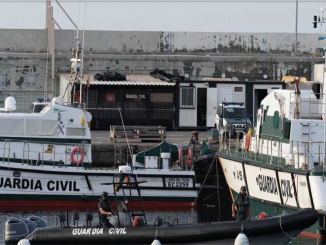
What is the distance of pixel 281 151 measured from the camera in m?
23.2

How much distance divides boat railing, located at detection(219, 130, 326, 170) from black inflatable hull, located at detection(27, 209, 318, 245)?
3.38 metres

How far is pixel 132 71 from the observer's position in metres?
42.1

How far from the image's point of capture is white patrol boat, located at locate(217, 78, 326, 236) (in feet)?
69.9

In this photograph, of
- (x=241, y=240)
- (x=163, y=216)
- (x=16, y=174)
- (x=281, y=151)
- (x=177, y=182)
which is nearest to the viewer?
(x=241, y=240)

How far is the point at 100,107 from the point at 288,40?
1240cm

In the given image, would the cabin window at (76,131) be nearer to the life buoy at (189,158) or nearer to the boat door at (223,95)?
the life buoy at (189,158)

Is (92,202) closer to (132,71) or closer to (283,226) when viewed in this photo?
(283,226)

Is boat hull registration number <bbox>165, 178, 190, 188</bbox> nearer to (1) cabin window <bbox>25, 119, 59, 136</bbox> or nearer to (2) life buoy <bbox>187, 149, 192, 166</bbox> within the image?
(2) life buoy <bbox>187, 149, 192, 166</bbox>

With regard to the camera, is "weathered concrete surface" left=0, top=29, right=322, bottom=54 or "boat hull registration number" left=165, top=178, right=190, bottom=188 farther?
"weathered concrete surface" left=0, top=29, right=322, bottom=54

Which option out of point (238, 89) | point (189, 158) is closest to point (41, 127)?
point (189, 158)

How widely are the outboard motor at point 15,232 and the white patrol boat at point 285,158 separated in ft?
21.5

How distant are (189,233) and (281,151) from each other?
5893 millimetres

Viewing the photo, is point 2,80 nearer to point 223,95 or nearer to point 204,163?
point 223,95

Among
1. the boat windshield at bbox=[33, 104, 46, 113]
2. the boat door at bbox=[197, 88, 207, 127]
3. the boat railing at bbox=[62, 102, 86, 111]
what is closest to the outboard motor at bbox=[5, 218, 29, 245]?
the boat railing at bbox=[62, 102, 86, 111]
